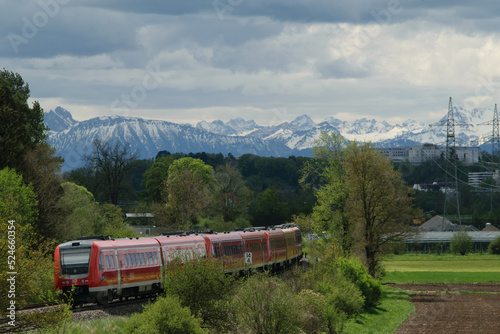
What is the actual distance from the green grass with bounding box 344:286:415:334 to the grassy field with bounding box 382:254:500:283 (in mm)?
10284

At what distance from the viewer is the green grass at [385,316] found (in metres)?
35.6

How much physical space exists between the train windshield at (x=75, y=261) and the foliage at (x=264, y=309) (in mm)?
8650

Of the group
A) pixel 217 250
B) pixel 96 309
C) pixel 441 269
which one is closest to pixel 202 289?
pixel 96 309

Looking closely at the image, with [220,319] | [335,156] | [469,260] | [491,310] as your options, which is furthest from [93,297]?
[469,260]

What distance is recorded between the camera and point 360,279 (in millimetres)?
42438

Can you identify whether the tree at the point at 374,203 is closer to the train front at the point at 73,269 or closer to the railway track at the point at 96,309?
the railway track at the point at 96,309

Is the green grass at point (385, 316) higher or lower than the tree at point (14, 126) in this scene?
lower

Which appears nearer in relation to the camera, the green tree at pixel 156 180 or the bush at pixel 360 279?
the bush at pixel 360 279

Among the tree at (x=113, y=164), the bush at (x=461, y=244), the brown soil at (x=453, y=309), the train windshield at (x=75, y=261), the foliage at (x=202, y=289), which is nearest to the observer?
the foliage at (x=202, y=289)

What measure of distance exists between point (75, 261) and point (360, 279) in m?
19.9

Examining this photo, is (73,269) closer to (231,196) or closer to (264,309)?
(264,309)

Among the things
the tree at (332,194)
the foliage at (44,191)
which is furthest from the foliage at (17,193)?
the tree at (332,194)

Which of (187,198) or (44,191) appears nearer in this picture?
(44,191)

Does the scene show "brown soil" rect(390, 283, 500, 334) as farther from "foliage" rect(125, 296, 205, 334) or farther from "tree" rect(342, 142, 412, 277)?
"foliage" rect(125, 296, 205, 334)
